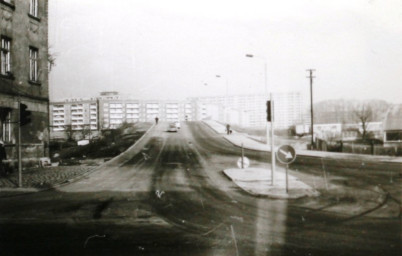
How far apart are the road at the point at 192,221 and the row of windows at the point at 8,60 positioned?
16.5 ft

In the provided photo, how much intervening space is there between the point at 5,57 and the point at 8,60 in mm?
159

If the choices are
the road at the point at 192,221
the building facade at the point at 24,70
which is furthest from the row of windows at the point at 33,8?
the road at the point at 192,221

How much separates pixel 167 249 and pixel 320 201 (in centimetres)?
654

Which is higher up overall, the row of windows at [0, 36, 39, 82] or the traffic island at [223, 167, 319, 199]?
the row of windows at [0, 36, 39, 82]

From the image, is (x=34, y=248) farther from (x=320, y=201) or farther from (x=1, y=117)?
(x=1, y=117)

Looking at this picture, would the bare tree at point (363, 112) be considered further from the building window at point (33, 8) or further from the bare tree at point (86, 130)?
the building window at point (33, 8)

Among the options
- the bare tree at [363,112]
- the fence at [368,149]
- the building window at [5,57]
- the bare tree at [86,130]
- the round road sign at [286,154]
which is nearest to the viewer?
the bare tree at [86,130]

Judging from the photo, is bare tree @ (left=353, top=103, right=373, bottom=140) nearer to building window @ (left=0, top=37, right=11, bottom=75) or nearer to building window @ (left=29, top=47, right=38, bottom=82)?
building window @ (left=29, top=47, right=38, bottom=82)

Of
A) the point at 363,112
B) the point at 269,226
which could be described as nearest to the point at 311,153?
the point at 363,112

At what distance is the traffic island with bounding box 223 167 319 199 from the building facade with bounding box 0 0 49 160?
8.31 metres

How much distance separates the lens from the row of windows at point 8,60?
560 inches

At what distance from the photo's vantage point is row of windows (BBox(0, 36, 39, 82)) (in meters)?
14.2

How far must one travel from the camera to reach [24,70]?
14.6 m

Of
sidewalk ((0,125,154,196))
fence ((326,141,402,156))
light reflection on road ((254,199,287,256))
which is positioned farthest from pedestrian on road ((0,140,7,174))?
fence ((326,141,402,156))
